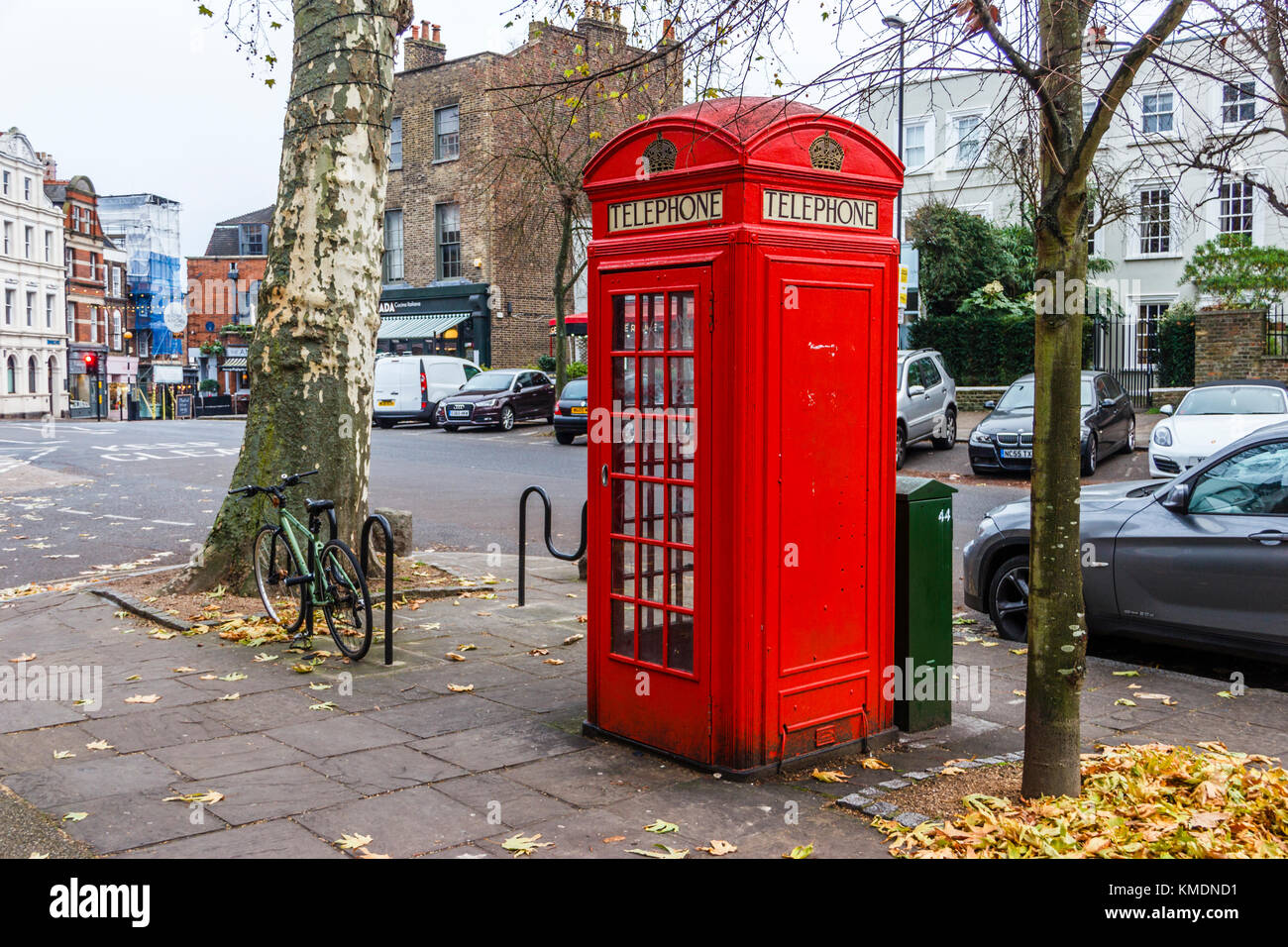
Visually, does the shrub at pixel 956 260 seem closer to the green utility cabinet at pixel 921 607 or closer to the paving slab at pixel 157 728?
the green utility cabinet at pixel 921 607

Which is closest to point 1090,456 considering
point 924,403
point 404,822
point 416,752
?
point 924,403

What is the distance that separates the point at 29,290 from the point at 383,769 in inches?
2565

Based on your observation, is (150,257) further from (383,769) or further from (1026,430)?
(383,769)

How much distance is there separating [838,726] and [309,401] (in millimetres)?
5320

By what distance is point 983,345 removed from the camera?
99.2ft

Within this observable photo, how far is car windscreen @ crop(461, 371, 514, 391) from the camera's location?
3108 cm

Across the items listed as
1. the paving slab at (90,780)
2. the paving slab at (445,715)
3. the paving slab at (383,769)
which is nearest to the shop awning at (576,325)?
the paving slab at (445,715)

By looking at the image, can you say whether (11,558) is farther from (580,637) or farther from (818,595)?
(818,595)

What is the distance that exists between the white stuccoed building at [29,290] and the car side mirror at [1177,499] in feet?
199

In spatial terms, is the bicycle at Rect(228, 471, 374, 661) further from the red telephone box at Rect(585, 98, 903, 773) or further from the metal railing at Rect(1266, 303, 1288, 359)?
the metal railing at Rect(1266, 303, 1288, 359)

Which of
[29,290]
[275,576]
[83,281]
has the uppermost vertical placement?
[83,281]

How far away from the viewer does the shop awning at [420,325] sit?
4294 centimetres

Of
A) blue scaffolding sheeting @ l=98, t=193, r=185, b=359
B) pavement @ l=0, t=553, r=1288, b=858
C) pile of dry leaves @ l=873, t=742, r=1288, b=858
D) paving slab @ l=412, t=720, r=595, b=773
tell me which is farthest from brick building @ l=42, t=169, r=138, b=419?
pile of dry leaves @ l=873, t=742, r=1288, b=858

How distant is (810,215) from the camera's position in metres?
5.22
